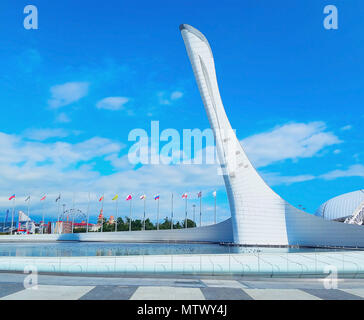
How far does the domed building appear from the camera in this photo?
46594 mm

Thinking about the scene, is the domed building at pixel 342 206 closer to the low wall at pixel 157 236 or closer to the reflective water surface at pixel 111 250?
the low wall at pixel 157 236

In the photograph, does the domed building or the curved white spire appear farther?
the domed building

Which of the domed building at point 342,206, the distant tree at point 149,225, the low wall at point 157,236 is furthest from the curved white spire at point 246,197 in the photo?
the distant tree at point 149,225

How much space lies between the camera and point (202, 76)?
3170 centimetres

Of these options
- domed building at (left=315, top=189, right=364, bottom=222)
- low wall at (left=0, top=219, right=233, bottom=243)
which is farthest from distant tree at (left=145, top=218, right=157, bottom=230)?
domed building at (left=315, top=189, right=364, bottom=222)

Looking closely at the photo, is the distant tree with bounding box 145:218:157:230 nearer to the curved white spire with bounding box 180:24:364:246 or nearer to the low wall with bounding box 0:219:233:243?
the low wall with bounding box 0:219:233:243

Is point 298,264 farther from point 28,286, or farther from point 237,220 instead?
point 237,220

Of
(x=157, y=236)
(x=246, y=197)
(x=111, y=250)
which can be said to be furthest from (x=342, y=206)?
(x=111, y=250)

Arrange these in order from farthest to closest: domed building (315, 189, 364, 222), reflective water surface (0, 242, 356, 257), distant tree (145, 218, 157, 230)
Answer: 1. distant tree (145, 218, 157, 230)
2. domed building (315, 189, 364, 222)
3. reflective water surface (0, 242, 356, 257)

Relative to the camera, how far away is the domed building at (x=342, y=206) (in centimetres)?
4659
